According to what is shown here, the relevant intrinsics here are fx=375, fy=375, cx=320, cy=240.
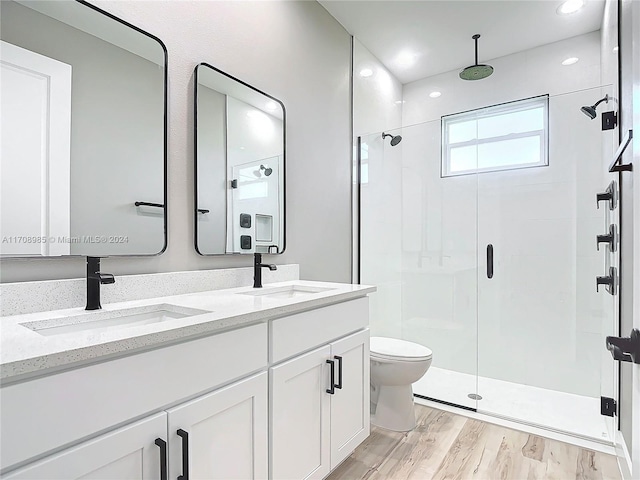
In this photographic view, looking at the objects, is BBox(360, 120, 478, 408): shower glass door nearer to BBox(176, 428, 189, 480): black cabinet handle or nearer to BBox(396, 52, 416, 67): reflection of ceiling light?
BBox(396, 52, 416, 67): reflection of ceiling light

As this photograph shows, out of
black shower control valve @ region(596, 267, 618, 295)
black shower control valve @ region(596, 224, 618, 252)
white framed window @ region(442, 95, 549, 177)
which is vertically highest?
white framed window @ region(442, 95, 549, 177)

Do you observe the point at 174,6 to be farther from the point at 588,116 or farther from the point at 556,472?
the point at 556,472

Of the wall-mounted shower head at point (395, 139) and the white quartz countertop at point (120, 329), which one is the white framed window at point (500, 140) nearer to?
the wall-mounted shower head at point (395, 139)

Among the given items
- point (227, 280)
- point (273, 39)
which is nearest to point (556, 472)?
point (227, 280)

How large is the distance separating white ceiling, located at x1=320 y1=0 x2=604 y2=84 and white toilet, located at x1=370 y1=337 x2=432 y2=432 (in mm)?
2240

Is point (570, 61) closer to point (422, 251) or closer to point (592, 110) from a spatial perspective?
point (592, 110)

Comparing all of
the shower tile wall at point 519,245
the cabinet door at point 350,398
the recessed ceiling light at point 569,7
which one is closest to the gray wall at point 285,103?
the cabinet door at point 350,398

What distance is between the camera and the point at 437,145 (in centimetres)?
311

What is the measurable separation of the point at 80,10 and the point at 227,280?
117 centimetres

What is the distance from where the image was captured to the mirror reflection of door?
186 centimetres

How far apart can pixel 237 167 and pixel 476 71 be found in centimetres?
221

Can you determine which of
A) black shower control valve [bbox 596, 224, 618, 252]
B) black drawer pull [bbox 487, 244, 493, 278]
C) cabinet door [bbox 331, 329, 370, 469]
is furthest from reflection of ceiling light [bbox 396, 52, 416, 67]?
cabinet door [bbox 331, 329, 370, 469]

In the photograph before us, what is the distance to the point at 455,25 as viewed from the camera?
270cm

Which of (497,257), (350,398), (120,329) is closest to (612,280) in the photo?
(497,257)
